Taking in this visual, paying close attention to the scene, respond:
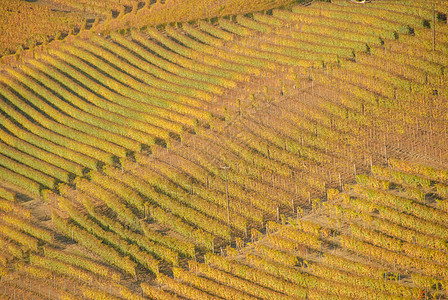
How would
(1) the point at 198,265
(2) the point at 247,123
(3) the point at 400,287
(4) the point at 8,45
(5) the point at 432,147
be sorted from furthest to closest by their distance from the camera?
(4) the point at 8,45
(2) the point at 247,123
(5) the point at 432,147
(1) the point at 198,265
(3) the point at 400,287

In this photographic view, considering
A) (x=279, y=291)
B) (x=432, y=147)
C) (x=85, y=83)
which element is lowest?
(x=279, y=291)

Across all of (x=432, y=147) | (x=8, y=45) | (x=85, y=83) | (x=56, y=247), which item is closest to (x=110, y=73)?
(x=85, y=83)

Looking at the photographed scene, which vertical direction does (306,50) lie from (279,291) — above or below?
above

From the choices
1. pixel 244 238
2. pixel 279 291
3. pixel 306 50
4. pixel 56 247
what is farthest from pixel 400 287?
pixel 306 50

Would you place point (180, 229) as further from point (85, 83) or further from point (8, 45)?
point (8, 45)

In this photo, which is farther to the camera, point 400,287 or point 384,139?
point 384,139

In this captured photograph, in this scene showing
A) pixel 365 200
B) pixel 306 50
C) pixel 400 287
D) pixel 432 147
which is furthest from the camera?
pixel 306 50

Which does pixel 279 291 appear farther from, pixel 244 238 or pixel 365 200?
pixel 365 200
